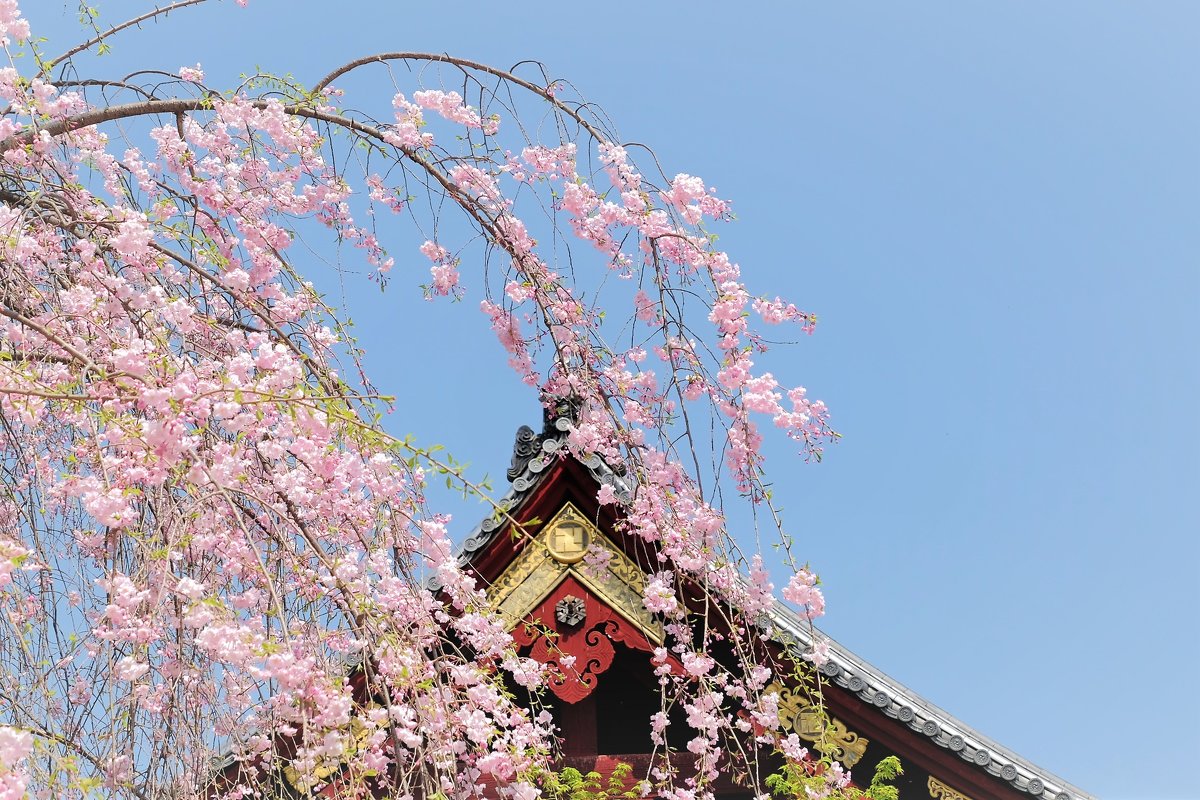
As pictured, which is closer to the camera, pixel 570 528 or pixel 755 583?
pixel 755 583

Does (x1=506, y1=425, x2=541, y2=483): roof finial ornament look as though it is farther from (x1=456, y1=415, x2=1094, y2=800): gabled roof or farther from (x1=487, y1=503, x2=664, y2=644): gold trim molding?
(x1=487, y1=503, x2=664, y2=644): gold trim molding

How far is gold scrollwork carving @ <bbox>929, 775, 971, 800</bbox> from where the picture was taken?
6.39m

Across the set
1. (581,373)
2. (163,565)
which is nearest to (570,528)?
(581,373)

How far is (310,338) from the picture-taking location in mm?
4547

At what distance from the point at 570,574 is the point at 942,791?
2436 mm

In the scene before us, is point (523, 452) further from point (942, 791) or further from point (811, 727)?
point (942, 791)

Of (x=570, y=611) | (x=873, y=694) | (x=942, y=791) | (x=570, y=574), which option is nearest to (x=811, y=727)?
(x=873, y=694)

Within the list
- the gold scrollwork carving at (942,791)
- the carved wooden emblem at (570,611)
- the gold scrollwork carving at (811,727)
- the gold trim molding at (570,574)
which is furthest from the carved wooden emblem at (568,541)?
the gold scrollwork carving at (942,791)

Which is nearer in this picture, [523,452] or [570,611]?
[570,611]

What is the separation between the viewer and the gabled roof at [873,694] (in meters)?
6.18

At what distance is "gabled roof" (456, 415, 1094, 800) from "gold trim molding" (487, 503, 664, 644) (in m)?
0.23

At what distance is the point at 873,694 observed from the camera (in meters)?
6.20

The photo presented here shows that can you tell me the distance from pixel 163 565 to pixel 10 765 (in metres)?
0.95

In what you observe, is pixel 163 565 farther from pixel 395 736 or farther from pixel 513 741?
pixel 513 741
